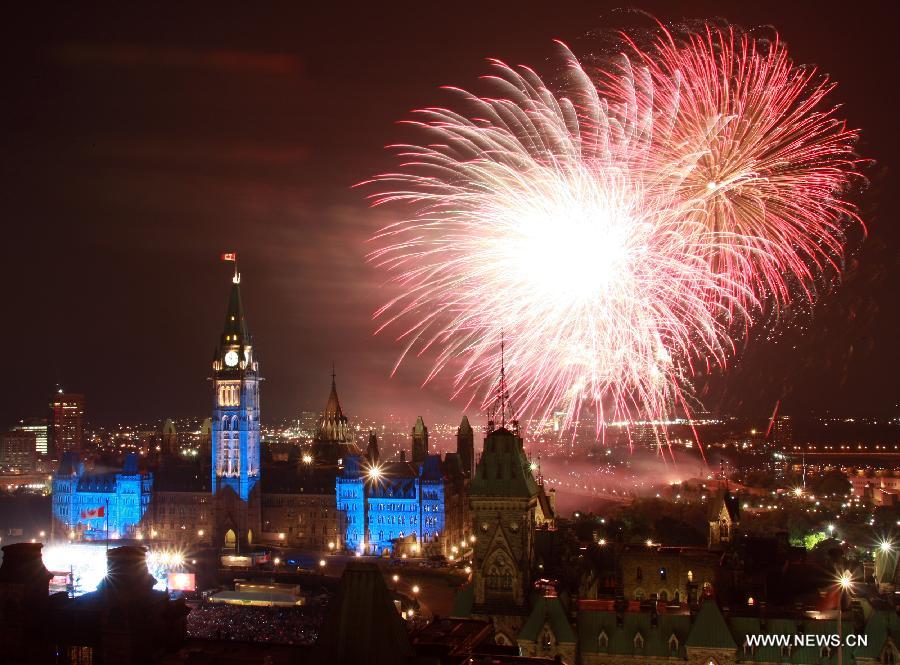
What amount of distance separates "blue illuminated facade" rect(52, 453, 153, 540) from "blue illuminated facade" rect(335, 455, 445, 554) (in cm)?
2713

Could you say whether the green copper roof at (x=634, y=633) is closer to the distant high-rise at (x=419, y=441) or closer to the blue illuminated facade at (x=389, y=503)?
the blue illuminated facade at (x=389, y=503)

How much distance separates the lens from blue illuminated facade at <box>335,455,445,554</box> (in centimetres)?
11119

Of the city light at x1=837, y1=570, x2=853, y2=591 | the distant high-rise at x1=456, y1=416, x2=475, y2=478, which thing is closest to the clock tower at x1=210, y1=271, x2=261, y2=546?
the distant high-rise at x1=456, y1=416, x2=475, y2=478

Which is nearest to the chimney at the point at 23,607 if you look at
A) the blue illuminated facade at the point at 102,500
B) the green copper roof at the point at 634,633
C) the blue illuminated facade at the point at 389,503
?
the green copper roof at the point at 634,633

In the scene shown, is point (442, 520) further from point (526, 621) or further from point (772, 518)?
point (526, 621)

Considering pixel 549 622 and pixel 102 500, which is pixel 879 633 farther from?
pixel 102 500

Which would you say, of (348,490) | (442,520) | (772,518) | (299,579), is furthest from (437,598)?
(772,518)

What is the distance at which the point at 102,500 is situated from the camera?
126 meters

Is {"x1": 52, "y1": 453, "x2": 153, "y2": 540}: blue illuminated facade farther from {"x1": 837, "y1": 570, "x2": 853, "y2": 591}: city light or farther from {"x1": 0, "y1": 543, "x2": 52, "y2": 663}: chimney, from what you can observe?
{"x1": 837, "y1": 570, "x2": 853, "y2": 591}: city light

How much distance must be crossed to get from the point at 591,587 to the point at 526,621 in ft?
32.1

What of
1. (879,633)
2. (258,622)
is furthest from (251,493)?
(879,633)

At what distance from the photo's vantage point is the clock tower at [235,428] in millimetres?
120750

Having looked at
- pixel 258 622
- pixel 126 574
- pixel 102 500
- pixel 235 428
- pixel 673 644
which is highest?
pixel 235 428

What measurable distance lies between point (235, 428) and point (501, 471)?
255 feet
